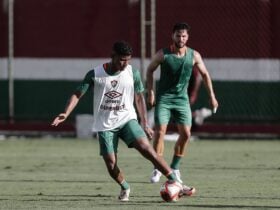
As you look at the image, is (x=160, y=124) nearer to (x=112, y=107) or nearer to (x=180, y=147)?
(x=180, y=147)

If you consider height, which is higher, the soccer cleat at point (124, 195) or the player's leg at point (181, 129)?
the player's leg at point (181, 129)

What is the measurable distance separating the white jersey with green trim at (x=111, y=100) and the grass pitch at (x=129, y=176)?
98 centimetres

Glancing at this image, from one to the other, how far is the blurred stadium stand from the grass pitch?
1082 millimetres

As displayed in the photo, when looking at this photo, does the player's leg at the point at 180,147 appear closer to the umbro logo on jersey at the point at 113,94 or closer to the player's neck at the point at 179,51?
the player's neck at the point at 179,51

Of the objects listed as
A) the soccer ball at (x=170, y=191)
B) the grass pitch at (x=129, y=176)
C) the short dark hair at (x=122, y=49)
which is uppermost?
the short dark hair at (x=122, y=49)

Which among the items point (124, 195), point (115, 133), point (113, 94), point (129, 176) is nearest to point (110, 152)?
point (115, 133)

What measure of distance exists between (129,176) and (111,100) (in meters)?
3.76

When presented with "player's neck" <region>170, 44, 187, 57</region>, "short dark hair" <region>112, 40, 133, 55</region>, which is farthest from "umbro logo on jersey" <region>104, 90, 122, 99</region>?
"player's neck" <region>170, 44, 187, 57</region>

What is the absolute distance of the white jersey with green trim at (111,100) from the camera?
43.9 ft

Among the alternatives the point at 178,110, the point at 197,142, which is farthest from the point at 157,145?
the point at 197,142

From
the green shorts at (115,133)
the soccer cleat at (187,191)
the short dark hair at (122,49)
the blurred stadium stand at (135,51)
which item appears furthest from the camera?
the blurred stadium stand at (135,51)

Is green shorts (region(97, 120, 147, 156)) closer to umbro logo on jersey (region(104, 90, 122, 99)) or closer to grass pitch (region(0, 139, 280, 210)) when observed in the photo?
umbro logo on jersey (region(104, 90, 122, 99))

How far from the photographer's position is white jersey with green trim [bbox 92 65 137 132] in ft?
43.9

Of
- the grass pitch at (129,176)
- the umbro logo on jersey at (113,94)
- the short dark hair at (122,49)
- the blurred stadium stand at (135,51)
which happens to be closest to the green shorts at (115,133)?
the umbro logo on jersey at (113,94)
